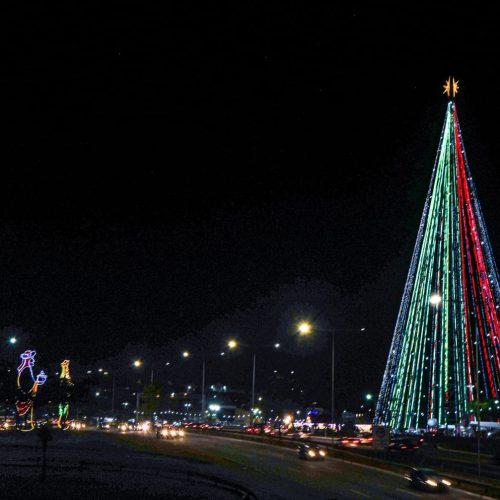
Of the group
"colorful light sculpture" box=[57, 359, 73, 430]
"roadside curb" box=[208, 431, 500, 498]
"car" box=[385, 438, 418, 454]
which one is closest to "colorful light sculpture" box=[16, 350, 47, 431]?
"colorful light sculpture" box=[57, 359, 73, 430]

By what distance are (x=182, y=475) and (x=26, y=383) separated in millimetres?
50676

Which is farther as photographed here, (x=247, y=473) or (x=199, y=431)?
(x=199, y=431)

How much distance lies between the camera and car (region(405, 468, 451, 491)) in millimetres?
35812

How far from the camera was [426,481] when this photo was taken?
3594cm

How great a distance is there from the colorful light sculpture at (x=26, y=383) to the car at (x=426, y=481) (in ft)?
194

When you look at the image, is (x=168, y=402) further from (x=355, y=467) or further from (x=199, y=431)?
(x=355, y=467)

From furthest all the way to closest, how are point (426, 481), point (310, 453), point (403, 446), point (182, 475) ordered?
point (403, 446), point (310, 453), point (182, 475), point (426, 481)

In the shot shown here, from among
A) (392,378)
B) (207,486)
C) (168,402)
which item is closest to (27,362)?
(392,378)

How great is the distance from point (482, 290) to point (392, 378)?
34.1 ft

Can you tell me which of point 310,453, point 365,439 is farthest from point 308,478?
point 365,439

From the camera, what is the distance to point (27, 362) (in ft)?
285

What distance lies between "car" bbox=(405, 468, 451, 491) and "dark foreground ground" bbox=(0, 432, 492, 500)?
21.1 inches

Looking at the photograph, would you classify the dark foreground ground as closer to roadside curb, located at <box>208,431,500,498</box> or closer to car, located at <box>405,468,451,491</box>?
car, located at <box>405,468,451,491</box>

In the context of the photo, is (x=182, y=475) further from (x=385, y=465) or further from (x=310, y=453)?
(x=310, y=453)
